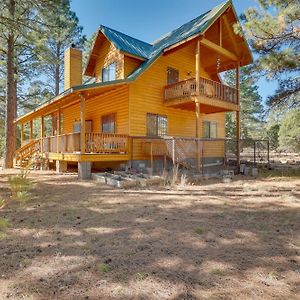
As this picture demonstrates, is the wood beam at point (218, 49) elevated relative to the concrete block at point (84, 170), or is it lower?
elevated

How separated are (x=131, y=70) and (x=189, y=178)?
7955mm

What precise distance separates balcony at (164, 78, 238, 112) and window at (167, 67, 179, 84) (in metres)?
1.03

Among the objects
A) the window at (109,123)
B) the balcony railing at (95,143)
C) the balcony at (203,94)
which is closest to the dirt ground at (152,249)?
the balcony railing at (95,143)

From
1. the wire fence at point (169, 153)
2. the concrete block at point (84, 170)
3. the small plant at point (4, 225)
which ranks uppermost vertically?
the wire fence at point (169, 153)

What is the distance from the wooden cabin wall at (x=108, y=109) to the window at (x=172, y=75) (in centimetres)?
350

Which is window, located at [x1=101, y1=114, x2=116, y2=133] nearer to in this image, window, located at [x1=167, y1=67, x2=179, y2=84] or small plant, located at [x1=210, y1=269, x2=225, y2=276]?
window, located at [x1=167, y1=67, x2=179, y2=84]

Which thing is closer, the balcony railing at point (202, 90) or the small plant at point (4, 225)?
the small plant at point (4, 225)

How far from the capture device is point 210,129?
64.8ft

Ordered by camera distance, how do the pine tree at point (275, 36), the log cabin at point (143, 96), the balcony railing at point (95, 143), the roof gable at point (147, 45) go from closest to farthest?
the pine tree at point (275, 36)
the balcony railing at point (95, 143)
the log cabin at point (143, 96)
the roof gable at point (147, 45)

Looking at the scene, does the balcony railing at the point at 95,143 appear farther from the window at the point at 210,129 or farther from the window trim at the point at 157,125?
the window at the point at 210,129

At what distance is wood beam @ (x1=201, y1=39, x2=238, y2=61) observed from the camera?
14436 millimetres

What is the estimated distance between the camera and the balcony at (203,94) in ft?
47.2

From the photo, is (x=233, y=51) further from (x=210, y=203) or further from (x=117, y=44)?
(x=210, y=203)

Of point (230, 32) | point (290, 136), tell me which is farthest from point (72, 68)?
point (290, 136)
